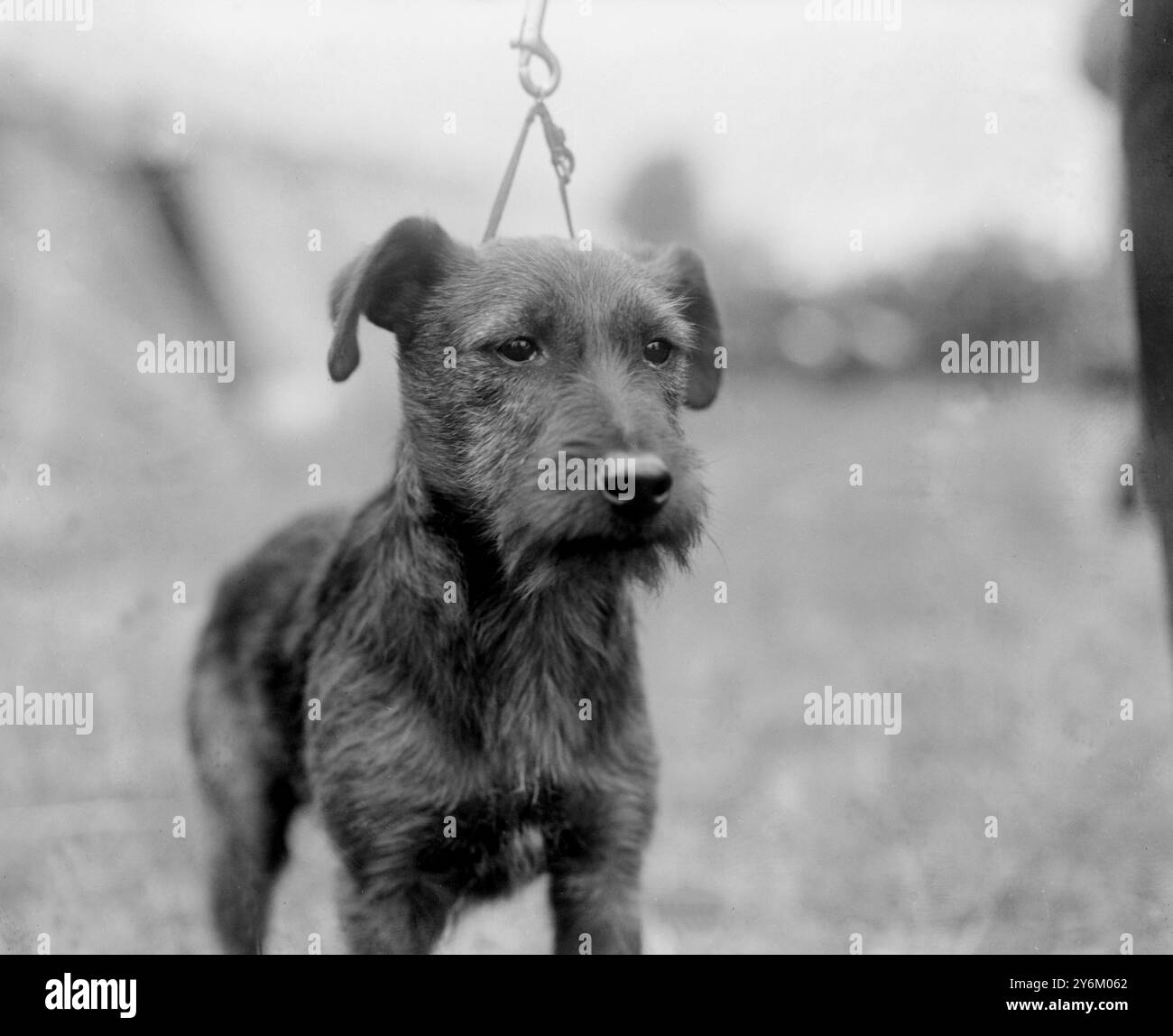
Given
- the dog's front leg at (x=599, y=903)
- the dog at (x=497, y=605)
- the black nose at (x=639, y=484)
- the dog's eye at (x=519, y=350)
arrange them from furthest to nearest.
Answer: the dog's front leg at (x=599, y=903) < the dog's eye at (x=519, y=350) < the dog at (x=497, y=605) < the black nose at (x=639, y=484)

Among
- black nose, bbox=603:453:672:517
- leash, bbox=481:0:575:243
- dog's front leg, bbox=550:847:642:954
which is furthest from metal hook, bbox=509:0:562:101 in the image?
dog's front leg, bbox=550:847:642:954

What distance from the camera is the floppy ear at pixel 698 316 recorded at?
3984mm

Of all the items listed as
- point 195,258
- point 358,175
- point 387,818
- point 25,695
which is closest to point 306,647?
point 387,818

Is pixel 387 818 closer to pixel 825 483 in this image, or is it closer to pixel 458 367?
pixel 458 367

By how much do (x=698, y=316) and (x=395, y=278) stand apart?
1.10 meters

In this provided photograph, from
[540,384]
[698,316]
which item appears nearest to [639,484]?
[540,384]

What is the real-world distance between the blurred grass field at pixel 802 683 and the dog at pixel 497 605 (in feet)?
1.59

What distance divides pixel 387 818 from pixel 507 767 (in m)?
0.40

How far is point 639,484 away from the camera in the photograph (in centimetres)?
302

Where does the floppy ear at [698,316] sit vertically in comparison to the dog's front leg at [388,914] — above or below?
above

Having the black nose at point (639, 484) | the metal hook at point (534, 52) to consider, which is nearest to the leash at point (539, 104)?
the metal hook at point (534, 52)

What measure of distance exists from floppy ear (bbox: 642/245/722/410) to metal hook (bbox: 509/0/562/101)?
0.70 m

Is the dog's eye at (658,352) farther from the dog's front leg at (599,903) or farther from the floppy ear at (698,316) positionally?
the dog's front leg at (599,903)

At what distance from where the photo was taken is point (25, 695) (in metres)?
5.56
